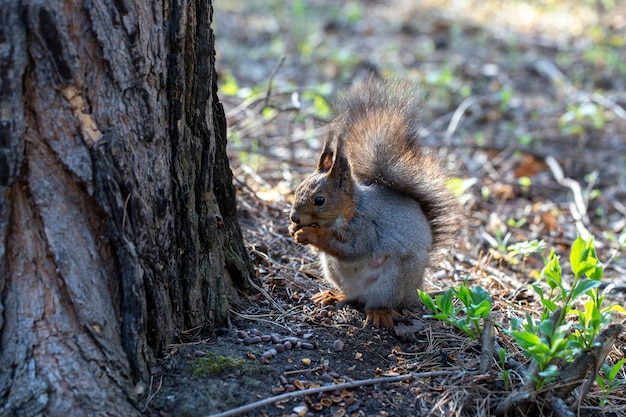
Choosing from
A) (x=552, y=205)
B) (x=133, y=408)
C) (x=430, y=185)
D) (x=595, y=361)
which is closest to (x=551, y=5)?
(x=552, y=205)

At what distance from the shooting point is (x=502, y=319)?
268 centimetres

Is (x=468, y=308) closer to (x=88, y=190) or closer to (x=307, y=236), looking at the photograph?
(x=307, y=236)

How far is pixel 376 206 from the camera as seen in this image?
2742 millimetres

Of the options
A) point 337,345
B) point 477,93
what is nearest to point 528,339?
point 337,345

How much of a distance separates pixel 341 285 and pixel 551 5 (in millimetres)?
7527

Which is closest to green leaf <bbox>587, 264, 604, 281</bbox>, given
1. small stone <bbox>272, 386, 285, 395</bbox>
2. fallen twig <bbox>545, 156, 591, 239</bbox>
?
small stone <bbox>272, 386, 285, 395</bbox>

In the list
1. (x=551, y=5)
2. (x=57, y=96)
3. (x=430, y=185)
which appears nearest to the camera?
(x=57, y=96)

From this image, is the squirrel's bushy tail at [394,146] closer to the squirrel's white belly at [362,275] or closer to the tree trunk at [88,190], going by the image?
the squirrel's white belly at [362,275]

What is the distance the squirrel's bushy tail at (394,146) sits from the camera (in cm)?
281

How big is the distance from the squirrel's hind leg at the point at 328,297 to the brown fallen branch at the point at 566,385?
0.87 meters

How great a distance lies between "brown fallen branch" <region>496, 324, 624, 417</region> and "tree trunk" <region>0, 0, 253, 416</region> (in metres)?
1.06

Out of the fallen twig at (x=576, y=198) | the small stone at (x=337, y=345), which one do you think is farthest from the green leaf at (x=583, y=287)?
the fallen twig at (x=576, y=198)

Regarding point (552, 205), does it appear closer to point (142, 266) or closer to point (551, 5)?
point (142, 266)

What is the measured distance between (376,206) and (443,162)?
0.55 metres
